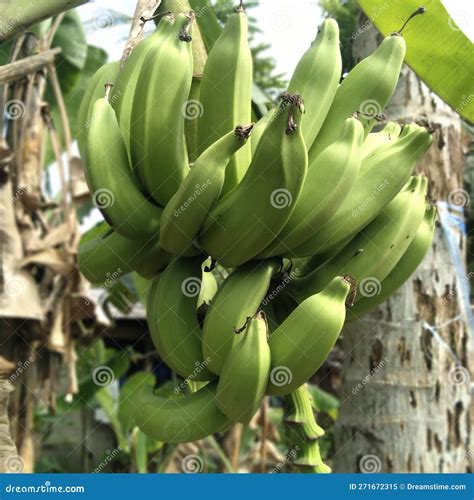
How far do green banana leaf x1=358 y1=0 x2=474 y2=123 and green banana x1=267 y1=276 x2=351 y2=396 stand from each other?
58 cm

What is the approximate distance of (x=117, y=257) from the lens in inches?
40.6

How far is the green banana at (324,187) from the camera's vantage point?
0.91 m

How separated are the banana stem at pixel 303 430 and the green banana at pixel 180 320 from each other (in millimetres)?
157

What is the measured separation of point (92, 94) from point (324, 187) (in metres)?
0.40

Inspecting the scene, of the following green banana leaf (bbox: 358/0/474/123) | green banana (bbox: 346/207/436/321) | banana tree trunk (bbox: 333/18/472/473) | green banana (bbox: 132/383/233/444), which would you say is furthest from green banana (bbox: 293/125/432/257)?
banana tree trunk (bbox: 333/18/472/473)

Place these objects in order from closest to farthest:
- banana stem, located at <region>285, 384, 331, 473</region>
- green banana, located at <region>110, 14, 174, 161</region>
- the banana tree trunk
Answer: green banana, located at <region>110, 14, 174, 161</region> < banana stem, located at <region>285, 384, 331, 473</region> < the banana tree trunk

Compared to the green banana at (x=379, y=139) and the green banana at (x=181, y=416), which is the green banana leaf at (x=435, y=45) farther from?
the green banana at (x=181, y=416)

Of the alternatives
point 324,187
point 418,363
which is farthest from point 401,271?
point 418,363

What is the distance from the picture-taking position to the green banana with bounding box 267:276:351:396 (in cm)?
89

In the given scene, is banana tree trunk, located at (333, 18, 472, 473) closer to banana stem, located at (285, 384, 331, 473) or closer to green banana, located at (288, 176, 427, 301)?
banana stem, located at (285, 384, 331, 473)

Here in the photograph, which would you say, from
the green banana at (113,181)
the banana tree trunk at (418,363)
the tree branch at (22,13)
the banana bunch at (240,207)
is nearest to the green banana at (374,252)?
the banana bunch at (240,207)

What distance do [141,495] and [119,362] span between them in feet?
5.46

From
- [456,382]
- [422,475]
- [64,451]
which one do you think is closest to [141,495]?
[422,475]

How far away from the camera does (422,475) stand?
156cm
